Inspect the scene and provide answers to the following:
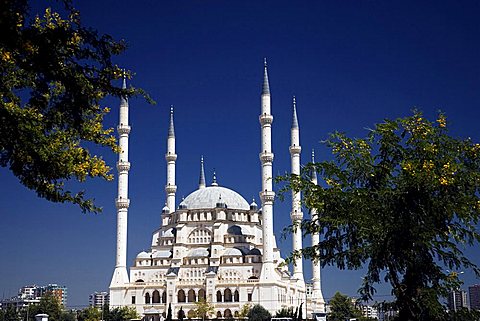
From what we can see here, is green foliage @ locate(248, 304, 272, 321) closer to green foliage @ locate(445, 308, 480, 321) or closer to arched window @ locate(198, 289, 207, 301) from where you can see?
arched window @ locate(198, 289, 207, 301)

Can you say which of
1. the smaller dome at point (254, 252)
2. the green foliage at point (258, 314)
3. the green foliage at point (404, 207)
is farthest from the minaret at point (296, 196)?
the green foliage at point (404, 207)

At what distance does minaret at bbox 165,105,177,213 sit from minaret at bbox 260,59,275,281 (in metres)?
14.9

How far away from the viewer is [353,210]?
51.3 ft

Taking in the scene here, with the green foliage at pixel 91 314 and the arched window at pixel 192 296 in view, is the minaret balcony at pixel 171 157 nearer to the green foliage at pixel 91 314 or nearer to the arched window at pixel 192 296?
the arched window at pixel 192 296

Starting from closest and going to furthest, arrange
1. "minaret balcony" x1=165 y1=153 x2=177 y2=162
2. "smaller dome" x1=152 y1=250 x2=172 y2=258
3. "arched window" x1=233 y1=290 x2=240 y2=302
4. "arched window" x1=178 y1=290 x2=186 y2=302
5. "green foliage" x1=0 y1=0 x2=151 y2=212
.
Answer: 1. "green foliage" x1=0 y1=0 x2=151 y2=212
2. "arched window" x1=233 y1=290 x2=240 y2=302
3. "arched window" x1=178 y1=290 x2=186 y2=302
4. "smaller dome" x1=152 y1=250 x2=172 y2=258
5. "minaret balcony" x1=165 y1=153 x2=177 y2=162

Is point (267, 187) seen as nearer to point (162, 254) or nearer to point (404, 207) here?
point (162, 254)

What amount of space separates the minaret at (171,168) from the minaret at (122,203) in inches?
374

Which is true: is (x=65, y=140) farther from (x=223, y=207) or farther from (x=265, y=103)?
(x=223, y=207)

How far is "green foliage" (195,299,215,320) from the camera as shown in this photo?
61.7 meters

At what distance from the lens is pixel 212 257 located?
69938mm

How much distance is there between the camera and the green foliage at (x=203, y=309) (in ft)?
202

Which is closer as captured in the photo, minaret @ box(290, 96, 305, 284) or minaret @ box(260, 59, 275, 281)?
minaret @ box(260, 59, 275, 281)

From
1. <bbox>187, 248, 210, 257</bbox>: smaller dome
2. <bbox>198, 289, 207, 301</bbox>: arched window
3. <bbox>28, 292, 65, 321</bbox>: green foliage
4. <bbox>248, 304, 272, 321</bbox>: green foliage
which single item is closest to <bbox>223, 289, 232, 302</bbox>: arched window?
<bbox>198, 289, 207, 301</bbox>: arched window

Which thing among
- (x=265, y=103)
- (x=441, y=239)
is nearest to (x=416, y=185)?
(x=441, y=239)
